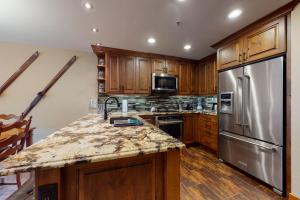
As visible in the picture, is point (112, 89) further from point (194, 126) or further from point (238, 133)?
point (238, 133)

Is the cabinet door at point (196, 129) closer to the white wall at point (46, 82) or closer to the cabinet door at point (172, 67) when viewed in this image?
the cabinet door at point (172, 67)

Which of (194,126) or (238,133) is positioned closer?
(238,133)

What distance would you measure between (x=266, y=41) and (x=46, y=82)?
407cm

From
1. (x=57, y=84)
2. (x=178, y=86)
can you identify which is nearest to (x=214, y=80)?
(x=178, y=86)

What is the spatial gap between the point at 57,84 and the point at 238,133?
375cm

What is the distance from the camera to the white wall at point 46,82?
303 cm

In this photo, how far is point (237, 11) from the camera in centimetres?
186

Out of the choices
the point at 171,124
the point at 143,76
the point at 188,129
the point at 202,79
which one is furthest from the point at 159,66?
the point at 188,129

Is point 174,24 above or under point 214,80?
above

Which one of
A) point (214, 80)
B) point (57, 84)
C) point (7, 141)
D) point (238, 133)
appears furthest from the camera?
point (214, 80)

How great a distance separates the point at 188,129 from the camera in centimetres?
365

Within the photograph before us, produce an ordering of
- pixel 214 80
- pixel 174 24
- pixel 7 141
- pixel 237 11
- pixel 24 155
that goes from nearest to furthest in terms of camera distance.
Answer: pixel 24 155
pixel 7 141
pixel 237 11
pixel 174 24
pixel 214 80

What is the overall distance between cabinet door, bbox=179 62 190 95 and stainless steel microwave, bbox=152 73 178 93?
24cm

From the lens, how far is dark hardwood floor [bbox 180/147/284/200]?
1826 mm
